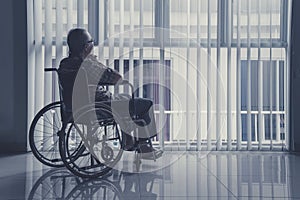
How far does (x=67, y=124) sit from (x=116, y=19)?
61.2 inches

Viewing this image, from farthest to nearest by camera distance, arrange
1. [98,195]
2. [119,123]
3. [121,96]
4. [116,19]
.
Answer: [116,19] < [121,96] < [119,123] < [98,195]

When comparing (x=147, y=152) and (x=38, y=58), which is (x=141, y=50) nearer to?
(x=38, y=58)

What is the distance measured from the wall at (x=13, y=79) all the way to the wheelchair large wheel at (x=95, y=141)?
1.30 metres

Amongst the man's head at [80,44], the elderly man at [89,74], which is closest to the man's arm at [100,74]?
the elderly man at [89,74]

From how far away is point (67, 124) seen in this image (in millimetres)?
3240

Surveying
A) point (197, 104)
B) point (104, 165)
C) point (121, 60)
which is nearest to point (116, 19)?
point (121, 60)

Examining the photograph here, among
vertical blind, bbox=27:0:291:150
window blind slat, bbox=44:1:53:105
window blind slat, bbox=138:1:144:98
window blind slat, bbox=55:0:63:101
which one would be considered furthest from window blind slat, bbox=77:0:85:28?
window blind slat, bbox=138:1:144:98

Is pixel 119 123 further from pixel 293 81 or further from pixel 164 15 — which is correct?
pixel 293 81

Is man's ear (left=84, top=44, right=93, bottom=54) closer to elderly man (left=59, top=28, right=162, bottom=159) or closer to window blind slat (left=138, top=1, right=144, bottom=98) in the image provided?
elderly man (left=59, top=28, right=162, bottom=159)

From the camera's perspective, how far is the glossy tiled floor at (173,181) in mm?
2738

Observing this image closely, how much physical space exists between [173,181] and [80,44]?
1.15 meters

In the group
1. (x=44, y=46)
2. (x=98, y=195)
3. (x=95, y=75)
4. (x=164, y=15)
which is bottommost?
(x=98, y=195)

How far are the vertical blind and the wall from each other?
78 millimetres

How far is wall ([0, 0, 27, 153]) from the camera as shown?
14.7 feet
